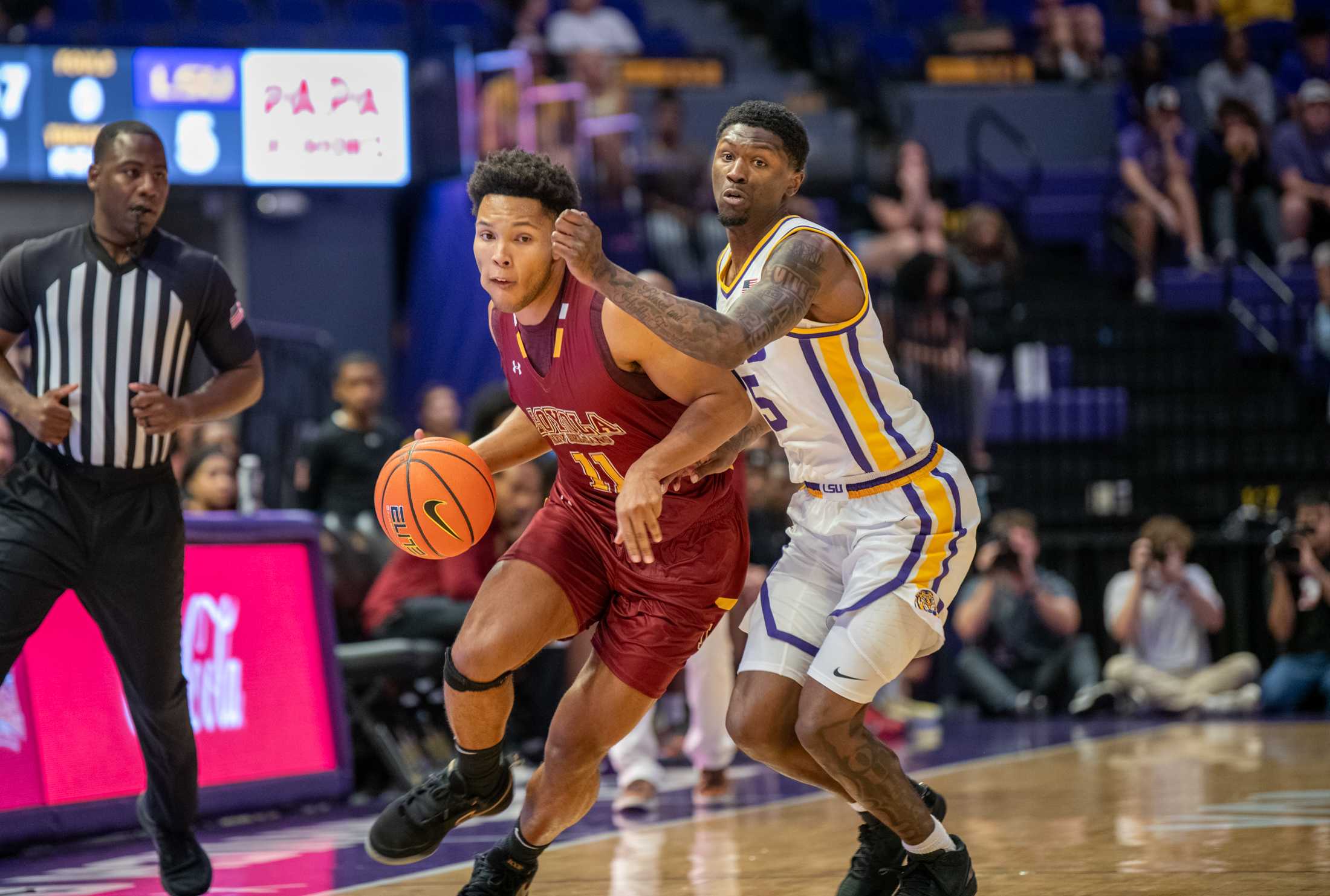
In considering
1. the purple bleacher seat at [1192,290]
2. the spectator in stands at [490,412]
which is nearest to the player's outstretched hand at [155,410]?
the spectator in stands at [490,412]

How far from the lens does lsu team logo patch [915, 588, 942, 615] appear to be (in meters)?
4.49

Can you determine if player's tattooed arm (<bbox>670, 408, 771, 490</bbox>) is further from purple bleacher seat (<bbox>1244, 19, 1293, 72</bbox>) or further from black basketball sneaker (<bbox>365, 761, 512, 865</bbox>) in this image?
purple bleacher seat (<bbox>1244, 19, 1293, 72</bbox>)

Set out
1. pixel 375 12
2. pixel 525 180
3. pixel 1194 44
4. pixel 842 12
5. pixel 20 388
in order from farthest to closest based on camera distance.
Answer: pixel 842 12 → pixel 1194 44 → pixel 375 12 → pixel 20 388 → pixel 525 180

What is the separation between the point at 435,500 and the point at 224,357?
1.22 m

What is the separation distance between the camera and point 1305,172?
46.5 feet

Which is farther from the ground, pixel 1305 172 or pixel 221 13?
pixel 221 13

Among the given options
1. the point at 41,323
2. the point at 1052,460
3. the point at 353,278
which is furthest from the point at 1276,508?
the point at 41,323

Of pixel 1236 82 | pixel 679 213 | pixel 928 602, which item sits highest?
pixel 1236 82

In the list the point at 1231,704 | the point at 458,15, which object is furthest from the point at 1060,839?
the point at 458,15

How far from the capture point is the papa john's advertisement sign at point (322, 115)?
1271 centimetres

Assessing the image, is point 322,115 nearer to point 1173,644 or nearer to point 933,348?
point 933,348

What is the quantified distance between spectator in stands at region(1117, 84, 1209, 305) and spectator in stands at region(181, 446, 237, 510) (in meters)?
8.56

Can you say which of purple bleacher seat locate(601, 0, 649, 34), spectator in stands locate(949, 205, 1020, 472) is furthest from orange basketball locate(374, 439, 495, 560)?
purple bleacher seat locate(601, 0, 649, 34)

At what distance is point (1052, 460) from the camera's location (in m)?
12.7
